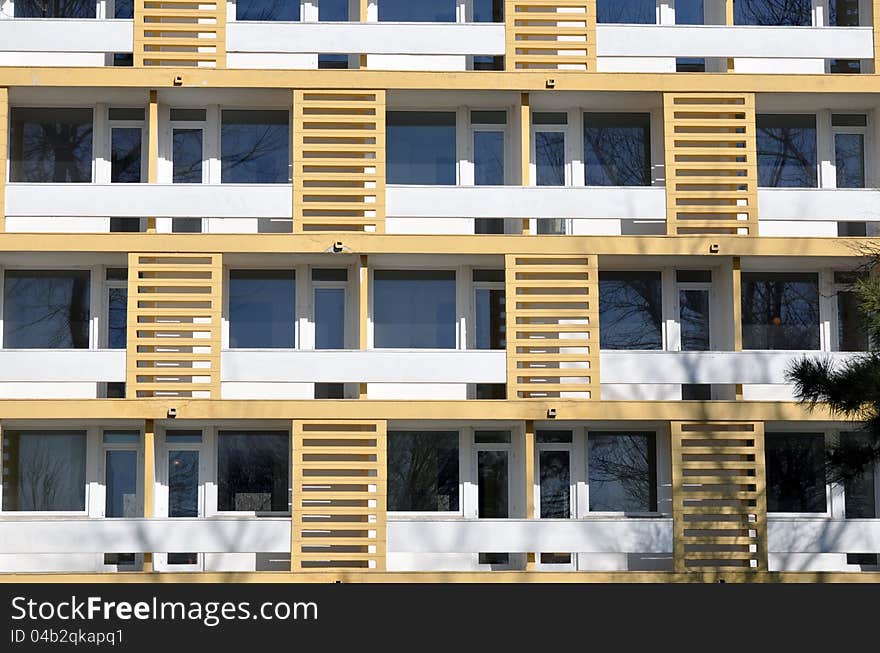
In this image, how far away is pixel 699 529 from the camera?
25.0 metres

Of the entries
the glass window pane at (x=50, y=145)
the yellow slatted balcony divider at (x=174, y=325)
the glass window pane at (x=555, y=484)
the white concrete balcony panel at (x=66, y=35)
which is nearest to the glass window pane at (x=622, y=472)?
the glass window pane at (x=555, y=484)

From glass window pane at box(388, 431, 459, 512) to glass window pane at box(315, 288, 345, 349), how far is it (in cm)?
174

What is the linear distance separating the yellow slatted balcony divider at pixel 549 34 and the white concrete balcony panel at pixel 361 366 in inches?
187

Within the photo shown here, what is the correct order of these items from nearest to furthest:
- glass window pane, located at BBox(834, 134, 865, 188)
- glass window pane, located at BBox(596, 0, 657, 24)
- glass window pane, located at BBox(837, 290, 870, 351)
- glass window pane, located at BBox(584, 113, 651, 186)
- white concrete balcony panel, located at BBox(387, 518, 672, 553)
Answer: white concrete balcony panel, located at BBox(387, 518, 672, 553), glass window pane, located at BBox(837, 290, 870, 351), glass window pane, located at BBox(584, 113, 651, 186), glass window pane, located at BBox(834, 134, 865, 188), glass window pane, located at BBox(596, 0, 657, 24)

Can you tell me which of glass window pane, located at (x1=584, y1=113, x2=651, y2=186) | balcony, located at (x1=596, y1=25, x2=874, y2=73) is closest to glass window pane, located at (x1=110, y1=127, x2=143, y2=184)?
glass window pane, located at (x1=584, y1=113, x2=651, y2=186)

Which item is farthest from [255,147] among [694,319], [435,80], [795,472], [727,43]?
[795,472]

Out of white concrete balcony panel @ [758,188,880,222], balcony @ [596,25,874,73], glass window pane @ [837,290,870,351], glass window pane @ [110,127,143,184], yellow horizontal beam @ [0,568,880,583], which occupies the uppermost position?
balcony @ [596,25,874,73]

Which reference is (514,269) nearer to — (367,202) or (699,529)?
(367,202)

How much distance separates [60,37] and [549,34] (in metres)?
7.71

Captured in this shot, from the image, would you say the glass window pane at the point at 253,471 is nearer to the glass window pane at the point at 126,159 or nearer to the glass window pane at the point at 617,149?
the glass window pane at the point at 126,159

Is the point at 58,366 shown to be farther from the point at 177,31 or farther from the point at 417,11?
the point at 417,11

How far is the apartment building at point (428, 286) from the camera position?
2491 centimetres

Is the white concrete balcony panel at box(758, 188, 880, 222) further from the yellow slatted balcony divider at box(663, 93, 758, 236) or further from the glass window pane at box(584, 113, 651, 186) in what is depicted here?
the glass window pane at box(584, 113, 651, 186)

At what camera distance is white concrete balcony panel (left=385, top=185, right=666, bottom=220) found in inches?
998
